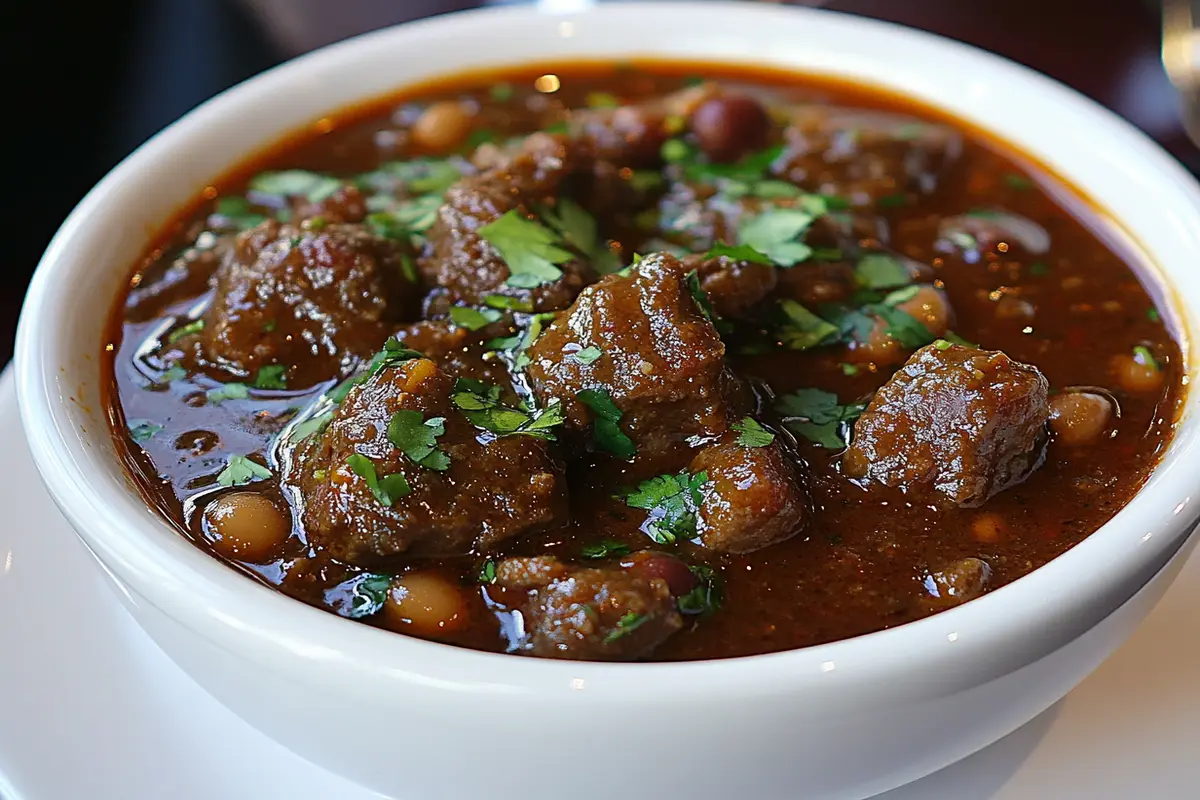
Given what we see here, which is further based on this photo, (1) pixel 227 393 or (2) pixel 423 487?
(1) pixel 227 393

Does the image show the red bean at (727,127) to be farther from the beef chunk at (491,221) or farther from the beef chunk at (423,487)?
the beef chunk at (423,487)

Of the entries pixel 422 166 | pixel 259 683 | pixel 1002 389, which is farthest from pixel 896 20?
pixel 259 683

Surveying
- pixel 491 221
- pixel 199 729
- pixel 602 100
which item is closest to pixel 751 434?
pixel 491 221

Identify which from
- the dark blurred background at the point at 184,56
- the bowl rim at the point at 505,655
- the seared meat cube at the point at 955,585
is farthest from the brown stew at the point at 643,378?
the dark blurred background at the point at 184,56

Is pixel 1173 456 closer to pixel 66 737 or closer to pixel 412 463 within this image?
pixel 412 463

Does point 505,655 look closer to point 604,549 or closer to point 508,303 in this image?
point 604,549

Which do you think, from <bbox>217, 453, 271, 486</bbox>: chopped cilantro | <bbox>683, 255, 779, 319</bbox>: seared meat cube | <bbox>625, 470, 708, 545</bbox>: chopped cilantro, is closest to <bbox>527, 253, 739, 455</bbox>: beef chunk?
<bbox>625, 470, 708, 545</bbox>: chopped cilantro
